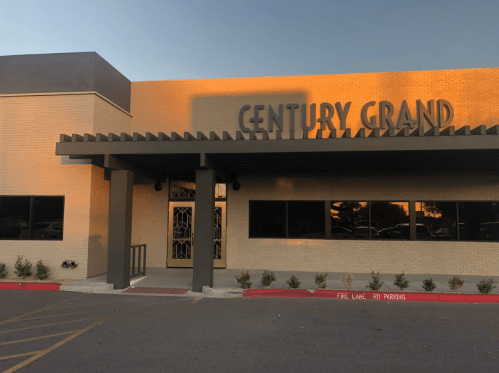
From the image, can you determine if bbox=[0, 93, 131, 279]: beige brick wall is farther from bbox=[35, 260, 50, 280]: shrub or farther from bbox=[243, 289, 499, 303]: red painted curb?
bbox=[243, 289, 499, 303]: red painted curb

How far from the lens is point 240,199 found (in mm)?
13820

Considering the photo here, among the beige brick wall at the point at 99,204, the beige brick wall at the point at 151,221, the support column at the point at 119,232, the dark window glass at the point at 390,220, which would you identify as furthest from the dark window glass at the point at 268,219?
the beige brick wall at the point at 99,204

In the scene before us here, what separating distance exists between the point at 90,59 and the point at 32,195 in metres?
4.79

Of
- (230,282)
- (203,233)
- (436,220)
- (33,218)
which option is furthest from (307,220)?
(33,218)

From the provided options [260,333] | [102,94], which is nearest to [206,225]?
[260,333]

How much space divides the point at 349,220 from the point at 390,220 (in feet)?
4.64

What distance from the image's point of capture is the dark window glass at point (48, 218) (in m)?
11.8

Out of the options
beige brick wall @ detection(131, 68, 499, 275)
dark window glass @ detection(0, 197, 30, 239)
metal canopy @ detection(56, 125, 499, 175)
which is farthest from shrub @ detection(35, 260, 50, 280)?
beige brick wall @ detection(131, 68, 499, 275)

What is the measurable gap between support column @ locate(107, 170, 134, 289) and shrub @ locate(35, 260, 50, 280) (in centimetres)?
252

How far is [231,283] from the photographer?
35.0ft

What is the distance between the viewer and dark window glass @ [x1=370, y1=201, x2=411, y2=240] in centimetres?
1298

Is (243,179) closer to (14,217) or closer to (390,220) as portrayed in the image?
(390,220)

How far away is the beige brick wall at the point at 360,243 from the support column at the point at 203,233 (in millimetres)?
3770

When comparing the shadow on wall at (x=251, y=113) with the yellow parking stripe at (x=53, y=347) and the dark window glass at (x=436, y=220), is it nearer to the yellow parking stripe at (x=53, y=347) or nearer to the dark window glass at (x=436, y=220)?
the dark window glass at (x=436, y=220)
